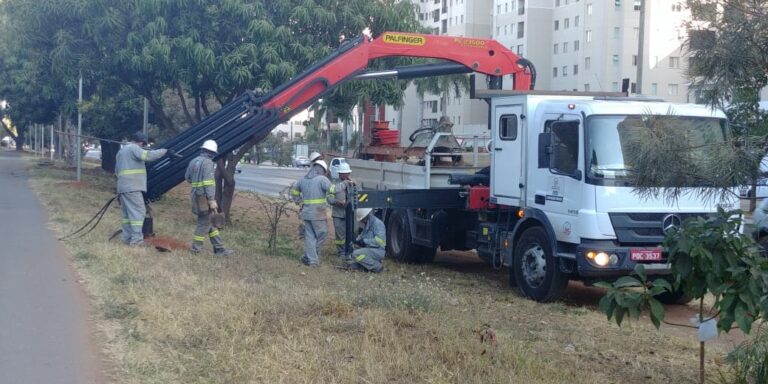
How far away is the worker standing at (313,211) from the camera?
13180 mm

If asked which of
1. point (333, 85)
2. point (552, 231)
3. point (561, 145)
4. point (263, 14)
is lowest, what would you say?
point (552, 231)

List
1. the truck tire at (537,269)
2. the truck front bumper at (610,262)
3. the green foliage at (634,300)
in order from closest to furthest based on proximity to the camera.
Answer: the green foliage at (634,300)
the truck front bumper at (610,262)
the truck tire at (537,269)

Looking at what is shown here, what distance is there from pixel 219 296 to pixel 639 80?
17698 mm

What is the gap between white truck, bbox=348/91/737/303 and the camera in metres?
10.3

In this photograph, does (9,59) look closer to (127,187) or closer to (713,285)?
(127,187)

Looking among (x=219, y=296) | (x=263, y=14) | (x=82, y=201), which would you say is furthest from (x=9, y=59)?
(x=219, y=296)

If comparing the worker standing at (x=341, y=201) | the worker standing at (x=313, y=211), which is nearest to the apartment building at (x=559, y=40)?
the worker standing at (x=341, y=201)

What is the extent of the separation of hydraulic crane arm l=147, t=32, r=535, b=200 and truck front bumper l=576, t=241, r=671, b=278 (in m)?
4.96

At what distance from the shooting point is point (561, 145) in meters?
11.0

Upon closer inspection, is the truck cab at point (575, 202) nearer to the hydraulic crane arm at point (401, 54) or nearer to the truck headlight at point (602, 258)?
the truck headlight at point (602, 258)

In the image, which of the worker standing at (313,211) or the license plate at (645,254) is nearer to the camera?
the license plate at (645,254)

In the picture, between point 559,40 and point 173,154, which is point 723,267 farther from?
point 559,40

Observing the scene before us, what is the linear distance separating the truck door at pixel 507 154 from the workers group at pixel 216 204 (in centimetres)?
207

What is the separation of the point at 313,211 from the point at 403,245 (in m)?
2.75
